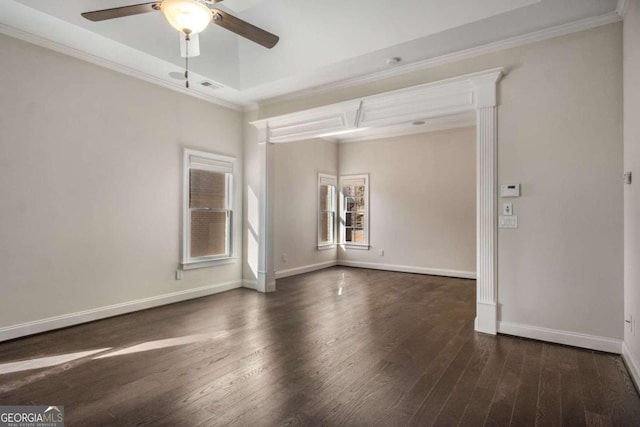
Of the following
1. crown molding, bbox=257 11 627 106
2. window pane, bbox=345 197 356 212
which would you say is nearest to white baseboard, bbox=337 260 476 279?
window pane, bbox=345 197 356 212

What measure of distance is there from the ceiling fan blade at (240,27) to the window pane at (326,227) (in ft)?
16.4

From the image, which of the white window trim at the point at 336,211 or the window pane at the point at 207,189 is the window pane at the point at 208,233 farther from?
the white window trim at the point at 336,211

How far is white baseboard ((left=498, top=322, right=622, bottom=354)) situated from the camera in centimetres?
299

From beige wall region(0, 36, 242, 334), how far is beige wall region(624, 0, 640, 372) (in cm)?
479

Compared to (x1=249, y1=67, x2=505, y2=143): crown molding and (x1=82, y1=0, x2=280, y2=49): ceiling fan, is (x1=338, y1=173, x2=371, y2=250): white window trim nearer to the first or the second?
(x1=249, y1=67, x2=505, y2=143): crown molding

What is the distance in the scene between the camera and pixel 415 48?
359cm

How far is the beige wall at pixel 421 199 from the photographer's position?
6598mm

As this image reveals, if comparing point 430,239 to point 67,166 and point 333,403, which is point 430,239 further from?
point 67,166

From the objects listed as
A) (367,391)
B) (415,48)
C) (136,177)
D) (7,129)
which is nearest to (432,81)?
(415,48)

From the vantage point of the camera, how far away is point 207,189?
5164 mm

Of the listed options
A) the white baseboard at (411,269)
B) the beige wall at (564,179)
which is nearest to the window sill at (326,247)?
the white baseboard at (411,269)

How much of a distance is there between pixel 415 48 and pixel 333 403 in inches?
Result: 132

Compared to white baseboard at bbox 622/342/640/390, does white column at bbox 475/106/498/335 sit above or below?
above

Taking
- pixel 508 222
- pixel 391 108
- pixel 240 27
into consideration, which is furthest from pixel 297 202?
pixel 240 27
